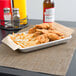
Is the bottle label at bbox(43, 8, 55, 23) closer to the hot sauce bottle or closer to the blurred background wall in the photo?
the hot sauce bottle

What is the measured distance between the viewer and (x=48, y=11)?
1.17 metres

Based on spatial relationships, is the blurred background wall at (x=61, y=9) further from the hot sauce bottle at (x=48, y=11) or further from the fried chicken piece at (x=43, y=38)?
the fried chicken piece at (x=43, y=38)

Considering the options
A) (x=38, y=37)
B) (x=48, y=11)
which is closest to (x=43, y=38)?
(x=38, y=37)

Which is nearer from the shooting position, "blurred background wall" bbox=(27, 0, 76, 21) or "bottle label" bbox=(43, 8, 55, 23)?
"bottle label" bbox=(43, 8, 55, 23)

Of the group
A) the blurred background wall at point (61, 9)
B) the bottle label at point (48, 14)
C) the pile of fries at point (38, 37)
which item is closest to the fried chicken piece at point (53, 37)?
the pile of fries at point (38, 37)

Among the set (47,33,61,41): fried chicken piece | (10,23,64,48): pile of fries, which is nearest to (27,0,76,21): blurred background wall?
(10,23,64,48): pile of fries

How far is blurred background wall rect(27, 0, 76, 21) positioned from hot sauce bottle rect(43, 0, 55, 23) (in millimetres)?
1431

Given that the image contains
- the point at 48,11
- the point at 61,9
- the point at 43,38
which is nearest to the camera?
the point at 43,38

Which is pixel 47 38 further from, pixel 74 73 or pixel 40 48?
pixel 74 73

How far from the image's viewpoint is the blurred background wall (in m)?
2.57

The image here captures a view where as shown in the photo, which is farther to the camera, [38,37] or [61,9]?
[61,9]

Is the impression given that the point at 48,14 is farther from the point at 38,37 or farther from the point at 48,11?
the point at 38,37

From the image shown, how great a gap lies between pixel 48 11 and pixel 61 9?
59.4 inches

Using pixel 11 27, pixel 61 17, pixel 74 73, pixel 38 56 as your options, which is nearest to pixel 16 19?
pixel 11 27
